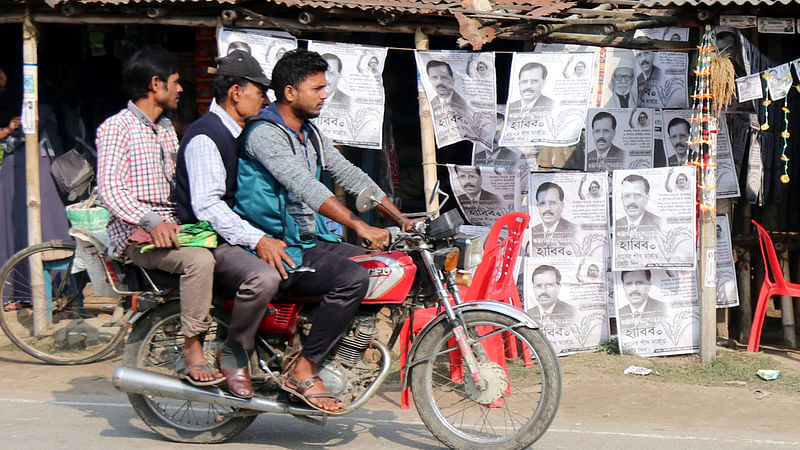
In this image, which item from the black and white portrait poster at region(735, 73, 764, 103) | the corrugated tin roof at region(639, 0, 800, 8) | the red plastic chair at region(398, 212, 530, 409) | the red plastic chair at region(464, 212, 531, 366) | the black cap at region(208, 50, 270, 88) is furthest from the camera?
the black and white portrait poster at region(735, 73, 764, 103)

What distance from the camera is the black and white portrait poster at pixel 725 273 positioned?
7086mm

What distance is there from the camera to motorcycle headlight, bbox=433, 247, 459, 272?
429cm

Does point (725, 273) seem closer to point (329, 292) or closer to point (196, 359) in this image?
point (329, 292)

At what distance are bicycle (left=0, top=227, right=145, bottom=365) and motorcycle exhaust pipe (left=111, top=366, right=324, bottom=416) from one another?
2.15 meters

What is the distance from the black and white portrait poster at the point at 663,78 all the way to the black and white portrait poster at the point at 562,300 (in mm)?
1456

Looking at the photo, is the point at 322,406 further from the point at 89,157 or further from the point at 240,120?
the point at 89,157

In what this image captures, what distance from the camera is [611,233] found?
6965 mm

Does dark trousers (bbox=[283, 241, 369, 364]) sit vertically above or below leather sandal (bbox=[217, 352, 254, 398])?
above

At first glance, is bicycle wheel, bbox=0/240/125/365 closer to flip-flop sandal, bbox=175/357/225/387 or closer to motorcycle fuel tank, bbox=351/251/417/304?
flip-flop sandal, bbox=175/357/225/387

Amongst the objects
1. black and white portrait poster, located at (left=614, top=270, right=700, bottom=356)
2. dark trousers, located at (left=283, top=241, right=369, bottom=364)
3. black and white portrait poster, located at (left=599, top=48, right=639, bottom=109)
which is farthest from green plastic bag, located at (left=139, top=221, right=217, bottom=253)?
black and white portrait poster, located at (left=599, top=48, right=639, bottom=109)

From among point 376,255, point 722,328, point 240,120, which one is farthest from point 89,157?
point 722,328

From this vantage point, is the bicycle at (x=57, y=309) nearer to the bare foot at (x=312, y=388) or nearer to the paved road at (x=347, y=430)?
the paved road at (x=347, y=430)

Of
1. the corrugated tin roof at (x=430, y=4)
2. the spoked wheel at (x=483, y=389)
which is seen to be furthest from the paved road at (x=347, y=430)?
the corrugated tin roof at (x=430, y=4)

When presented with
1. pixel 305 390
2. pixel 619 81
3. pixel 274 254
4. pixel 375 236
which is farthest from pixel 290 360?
pixel 619 81
